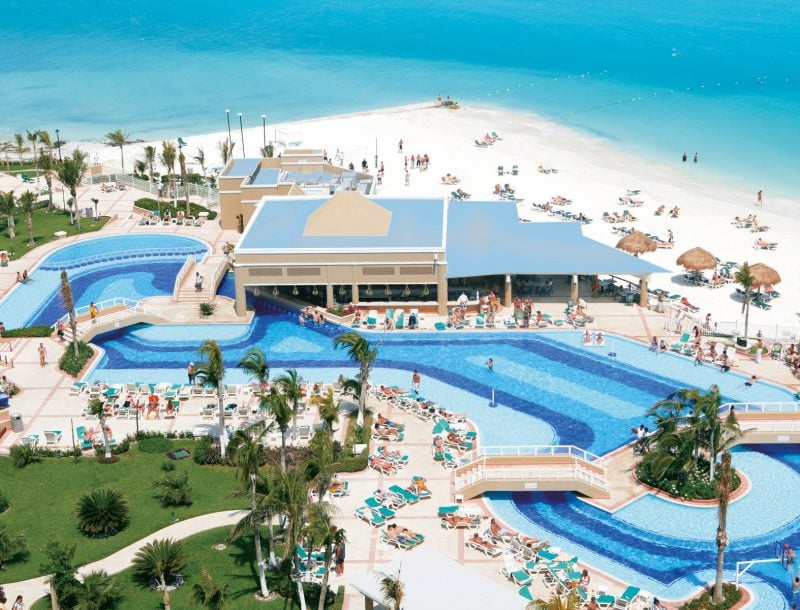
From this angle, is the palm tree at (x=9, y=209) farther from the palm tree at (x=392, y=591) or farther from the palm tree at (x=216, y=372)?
the palm tree at (x=392, y=591)

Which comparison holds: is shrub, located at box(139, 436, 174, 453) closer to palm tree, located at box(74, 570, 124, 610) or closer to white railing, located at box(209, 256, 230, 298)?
palm tree, located at box(74, 570, 124, 610)

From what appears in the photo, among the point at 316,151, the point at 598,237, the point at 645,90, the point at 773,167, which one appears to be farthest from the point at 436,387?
the point at 645,90

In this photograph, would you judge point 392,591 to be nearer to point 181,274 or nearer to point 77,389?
point 77,389

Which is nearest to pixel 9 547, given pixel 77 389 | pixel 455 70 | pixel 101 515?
pixel 101 515

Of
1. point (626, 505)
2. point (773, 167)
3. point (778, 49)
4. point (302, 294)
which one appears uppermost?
point (778, 49)

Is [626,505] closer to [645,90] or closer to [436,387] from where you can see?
[436,387]
